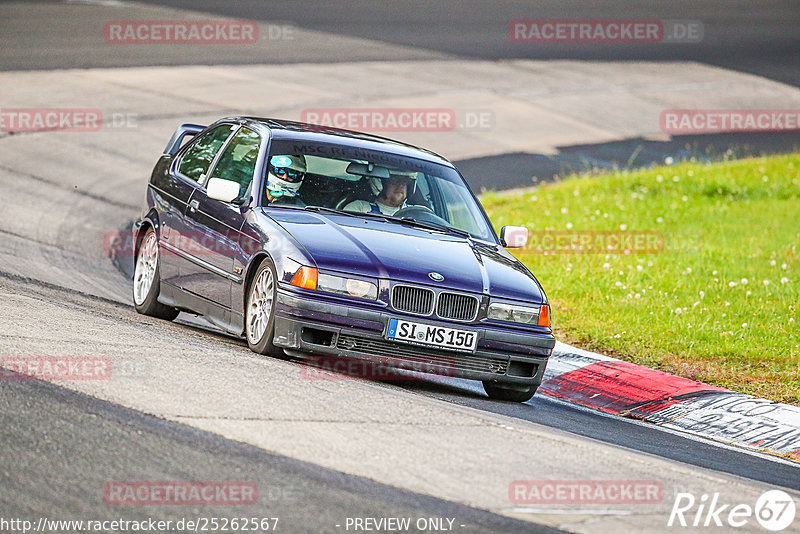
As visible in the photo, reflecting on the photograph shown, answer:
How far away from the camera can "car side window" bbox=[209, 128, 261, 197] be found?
9.16 metres

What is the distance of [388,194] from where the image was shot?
359 inches

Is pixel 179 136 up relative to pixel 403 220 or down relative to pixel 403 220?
up

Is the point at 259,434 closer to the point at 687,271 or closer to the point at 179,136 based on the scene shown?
the point at 179,136

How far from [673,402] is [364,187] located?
2767mm

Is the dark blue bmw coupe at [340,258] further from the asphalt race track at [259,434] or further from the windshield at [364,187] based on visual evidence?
the asphalt race track at [259,434]

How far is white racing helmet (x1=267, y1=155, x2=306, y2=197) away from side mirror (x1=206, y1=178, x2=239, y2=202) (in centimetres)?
28

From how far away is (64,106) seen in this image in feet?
63.9

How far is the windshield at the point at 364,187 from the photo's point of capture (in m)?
8.91

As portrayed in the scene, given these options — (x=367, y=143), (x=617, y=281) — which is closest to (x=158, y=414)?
(x=367, y=143)

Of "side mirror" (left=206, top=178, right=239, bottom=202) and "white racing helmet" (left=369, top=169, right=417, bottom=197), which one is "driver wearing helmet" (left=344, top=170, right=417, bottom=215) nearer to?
"white racing helmet" (left=369, top=169, right=417, bottom=197)

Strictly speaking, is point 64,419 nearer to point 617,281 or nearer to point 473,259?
point 473,259

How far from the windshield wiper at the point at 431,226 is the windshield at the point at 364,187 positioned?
11 mm

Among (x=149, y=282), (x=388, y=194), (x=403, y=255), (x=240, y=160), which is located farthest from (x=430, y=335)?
(x=149, y=282)

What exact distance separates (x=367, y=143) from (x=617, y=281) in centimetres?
420
